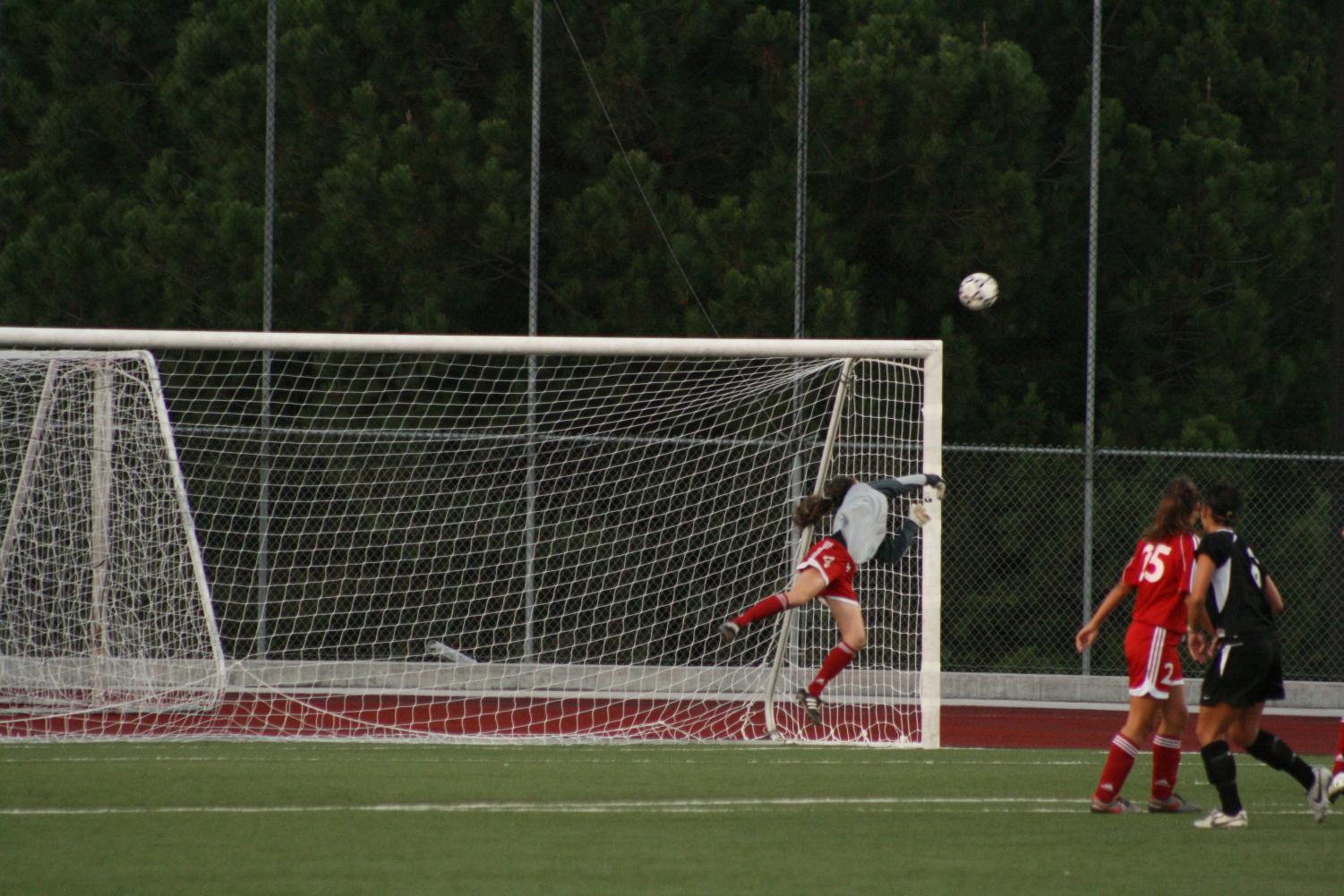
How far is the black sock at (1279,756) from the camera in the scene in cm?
789

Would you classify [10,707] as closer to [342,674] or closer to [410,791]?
[342,674]

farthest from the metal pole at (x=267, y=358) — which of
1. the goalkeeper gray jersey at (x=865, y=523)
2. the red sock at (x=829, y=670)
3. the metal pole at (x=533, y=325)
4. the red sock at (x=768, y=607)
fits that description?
the goalkeeper gray jersey at (x=865, y=523)

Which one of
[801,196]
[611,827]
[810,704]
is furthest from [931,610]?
[801,196]

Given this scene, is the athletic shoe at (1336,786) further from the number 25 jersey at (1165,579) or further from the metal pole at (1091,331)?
the metal pole at (1091,331)

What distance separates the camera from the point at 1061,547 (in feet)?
50.8

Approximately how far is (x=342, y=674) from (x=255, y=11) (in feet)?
22.6

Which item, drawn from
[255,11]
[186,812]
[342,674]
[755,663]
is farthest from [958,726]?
[255,11]

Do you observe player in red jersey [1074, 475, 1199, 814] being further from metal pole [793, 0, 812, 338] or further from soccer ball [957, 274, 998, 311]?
metal pole [793, 0, 812, 338]

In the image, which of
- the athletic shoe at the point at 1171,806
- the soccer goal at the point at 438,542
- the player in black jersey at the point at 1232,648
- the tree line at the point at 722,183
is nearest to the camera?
the player in black jersey at the point at 1232,648

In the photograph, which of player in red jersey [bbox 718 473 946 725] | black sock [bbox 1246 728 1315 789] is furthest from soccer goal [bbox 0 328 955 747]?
black sock [bbox 1246 728 1315 789]

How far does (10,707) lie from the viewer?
1266 centimetres

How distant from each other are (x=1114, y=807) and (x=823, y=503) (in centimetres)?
384

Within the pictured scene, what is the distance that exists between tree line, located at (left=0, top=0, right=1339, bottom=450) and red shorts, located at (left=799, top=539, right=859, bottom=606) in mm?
5185

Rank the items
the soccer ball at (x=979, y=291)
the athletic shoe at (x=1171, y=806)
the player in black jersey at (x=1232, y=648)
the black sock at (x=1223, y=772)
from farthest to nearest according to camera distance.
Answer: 1. the soccer ball at (x=979, y=291)
2. the athletic shoe at (x=1171, y=806)
3. the player in black jersey at (x=1232, y=648)
4. the black sock at (x=1223, y=772)
